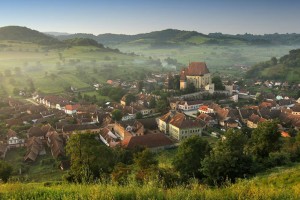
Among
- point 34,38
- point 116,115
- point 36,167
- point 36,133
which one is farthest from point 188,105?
point 34,38

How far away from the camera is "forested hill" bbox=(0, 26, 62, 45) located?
138 meters

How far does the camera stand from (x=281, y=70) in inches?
3484

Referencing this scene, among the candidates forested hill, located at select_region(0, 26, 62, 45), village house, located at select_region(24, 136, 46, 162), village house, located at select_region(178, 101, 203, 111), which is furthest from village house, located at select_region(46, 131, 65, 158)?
forested hill, located at select_region(0, 26, 62, 45)

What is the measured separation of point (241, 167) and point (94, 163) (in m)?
8.29

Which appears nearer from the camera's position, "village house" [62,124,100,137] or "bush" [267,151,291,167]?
"bush" [267,151,291,167]

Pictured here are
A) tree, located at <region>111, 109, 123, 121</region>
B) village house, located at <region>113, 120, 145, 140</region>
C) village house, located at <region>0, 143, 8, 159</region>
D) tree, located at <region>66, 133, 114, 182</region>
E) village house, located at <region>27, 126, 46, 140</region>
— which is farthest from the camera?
tree, located at <region>111, 109, 123, 121</region>

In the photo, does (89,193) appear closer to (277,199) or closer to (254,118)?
(277,199)

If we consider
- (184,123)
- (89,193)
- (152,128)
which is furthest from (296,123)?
(89,193)

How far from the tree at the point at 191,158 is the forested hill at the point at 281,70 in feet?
219

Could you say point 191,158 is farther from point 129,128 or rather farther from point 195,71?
point 195,71

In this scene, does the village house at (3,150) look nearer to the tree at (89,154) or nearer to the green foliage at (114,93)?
the tree at (89,154)

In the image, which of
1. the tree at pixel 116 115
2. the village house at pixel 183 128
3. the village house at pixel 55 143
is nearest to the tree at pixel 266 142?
the village house at pixel 183 128

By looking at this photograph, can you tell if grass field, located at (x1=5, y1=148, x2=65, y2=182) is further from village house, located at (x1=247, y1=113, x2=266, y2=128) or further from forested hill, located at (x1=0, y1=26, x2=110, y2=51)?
forested hill, located at (x1=0, y1=26, x2=110, y2=51)

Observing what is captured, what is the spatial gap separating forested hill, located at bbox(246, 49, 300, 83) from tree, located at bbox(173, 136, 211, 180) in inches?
2633
